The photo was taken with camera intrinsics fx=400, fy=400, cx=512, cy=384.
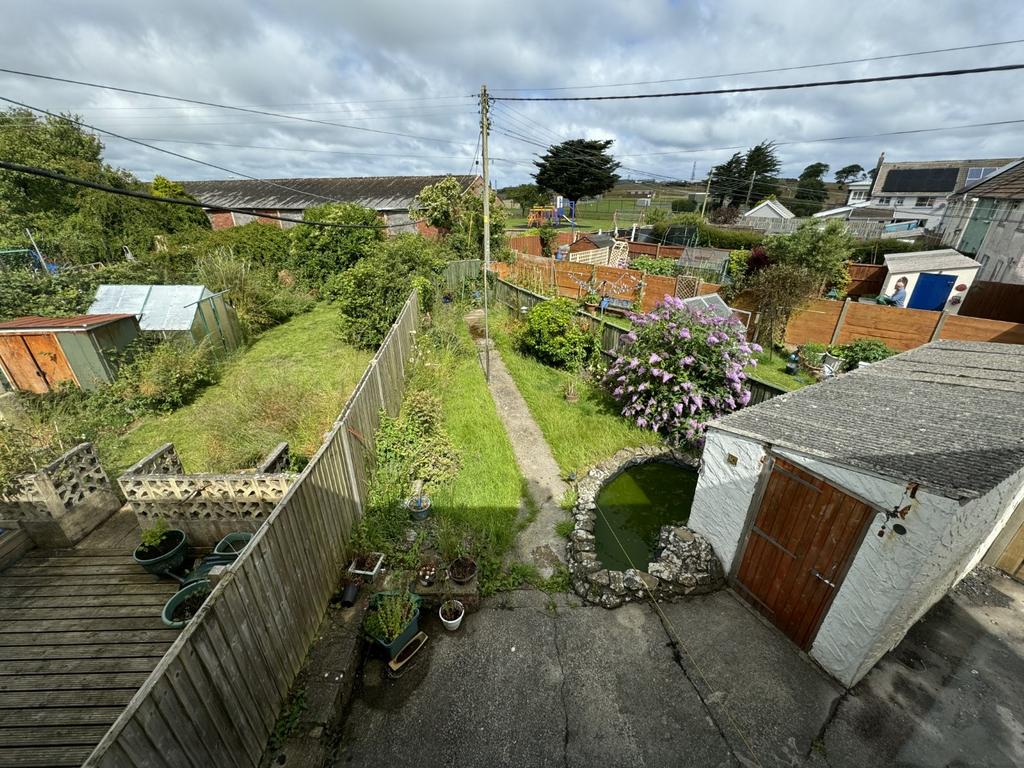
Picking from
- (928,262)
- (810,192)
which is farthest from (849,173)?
(928,262)

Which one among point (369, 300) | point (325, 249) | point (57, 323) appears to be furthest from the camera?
point (325, 249)

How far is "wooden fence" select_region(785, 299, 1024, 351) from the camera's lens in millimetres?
10953

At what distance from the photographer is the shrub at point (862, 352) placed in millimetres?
11125

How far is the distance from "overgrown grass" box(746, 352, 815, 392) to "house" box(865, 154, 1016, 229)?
150 ft

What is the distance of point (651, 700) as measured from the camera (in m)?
4.23

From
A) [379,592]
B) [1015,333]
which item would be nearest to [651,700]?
[379,592]

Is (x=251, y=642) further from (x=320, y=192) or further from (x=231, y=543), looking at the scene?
(x=320, y=192)

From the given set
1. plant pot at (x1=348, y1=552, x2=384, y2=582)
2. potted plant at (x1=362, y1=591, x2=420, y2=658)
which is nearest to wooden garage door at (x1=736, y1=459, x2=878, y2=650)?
potted plant at (x1=362, y1=591, x2=420, y2=658)

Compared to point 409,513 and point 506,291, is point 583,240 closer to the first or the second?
point 506,291


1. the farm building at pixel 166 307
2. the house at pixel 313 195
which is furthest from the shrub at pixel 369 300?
the house at pixel 313 195

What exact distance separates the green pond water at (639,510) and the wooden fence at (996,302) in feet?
47.6

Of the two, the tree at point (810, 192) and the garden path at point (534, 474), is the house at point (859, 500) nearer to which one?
the garden path at point (534, 474)

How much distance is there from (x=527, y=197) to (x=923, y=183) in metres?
48.7

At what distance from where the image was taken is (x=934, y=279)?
15266mm
